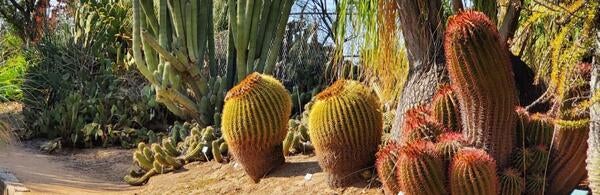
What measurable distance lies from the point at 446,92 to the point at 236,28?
4744mm

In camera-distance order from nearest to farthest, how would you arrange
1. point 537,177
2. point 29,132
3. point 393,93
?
point 537,177 → point 393,93 → point 29,132

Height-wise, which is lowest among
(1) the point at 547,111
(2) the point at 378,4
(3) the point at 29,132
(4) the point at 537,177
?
(3) the point at 29,132

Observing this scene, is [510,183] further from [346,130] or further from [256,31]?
[256,31]

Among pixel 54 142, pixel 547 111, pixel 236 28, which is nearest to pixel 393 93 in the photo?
pixel 547 111

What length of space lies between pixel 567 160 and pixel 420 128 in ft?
2.63

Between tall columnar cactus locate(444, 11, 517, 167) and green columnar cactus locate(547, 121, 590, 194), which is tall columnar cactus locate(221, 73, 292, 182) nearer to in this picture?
tall columnar cactus locate(444, 11, 517, 167)

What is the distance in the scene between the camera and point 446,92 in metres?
4.47

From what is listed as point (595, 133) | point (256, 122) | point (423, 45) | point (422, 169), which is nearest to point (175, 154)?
point (256, 122)

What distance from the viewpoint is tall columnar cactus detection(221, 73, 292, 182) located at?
586 cm

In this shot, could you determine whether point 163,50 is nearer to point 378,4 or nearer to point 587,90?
point 378,4

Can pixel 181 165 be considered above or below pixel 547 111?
below

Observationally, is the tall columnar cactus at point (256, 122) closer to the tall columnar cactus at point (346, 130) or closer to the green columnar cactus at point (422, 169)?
the tall columnar cactus at point (346, 130)

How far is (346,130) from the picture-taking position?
5.12 m

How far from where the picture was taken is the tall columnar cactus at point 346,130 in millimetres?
5117
